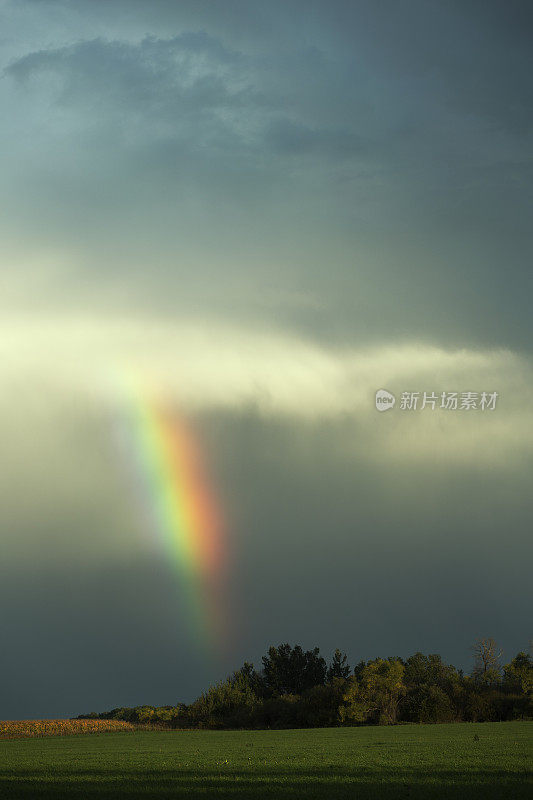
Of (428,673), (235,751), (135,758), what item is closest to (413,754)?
(235,751)

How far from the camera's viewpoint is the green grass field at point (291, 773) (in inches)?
977

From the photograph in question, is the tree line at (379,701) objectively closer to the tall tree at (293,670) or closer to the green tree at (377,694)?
the green tree at (377,694)

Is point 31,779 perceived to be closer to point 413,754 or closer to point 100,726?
point 413,754

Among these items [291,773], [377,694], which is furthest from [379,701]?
[291,773]

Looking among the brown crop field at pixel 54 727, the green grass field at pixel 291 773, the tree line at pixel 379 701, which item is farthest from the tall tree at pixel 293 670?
the green grass field at pixel 291 773

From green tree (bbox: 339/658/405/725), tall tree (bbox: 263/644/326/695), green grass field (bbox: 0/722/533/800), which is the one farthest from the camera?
tall tree (bbox: 263/644/326/695)

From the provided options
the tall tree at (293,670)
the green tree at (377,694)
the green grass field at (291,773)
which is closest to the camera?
the green grass field at (291,773)

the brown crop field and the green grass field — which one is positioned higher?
the green grass field

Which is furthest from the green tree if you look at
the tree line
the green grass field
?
the green grass field

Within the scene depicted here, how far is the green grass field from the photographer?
24812mm

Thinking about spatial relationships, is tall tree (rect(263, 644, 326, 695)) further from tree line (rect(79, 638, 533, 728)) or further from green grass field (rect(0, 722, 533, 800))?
green grass field (rect(0, 722, 533, 800))

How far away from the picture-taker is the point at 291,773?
30547 millimetres

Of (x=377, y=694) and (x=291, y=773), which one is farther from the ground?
(x=291, y=773)

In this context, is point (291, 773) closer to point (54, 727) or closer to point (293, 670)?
point (54, 727)
